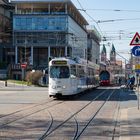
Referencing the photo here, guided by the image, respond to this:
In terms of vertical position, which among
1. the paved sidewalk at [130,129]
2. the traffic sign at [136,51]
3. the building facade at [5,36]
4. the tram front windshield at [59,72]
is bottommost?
the paved sidewalk at [130,129]

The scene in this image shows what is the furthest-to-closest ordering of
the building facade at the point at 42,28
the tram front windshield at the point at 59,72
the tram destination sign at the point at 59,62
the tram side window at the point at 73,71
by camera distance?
the building facade at the point at 42,28
the tram side window at the point at 73,71
the tram destination sign at the point at 59,62
the tram front windshield at the point at 59,72

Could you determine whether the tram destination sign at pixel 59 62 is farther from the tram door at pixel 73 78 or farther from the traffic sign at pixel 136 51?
the traffic sign at pixel 136 51

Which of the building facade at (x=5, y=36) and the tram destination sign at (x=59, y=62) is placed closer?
the tram destination sign at (x=59, y=62)

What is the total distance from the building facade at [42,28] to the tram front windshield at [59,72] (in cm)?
7319

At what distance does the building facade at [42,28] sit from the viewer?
11144cm

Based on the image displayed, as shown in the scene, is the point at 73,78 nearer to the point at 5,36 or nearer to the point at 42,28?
the point at 42,28

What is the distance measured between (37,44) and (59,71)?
78.0 meters

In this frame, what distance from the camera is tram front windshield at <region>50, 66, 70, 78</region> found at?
117 ft

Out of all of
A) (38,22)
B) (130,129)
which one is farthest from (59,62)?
(38,22)

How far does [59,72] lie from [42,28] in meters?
77.2

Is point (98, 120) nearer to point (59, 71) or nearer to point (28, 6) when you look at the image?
point (59, 71)

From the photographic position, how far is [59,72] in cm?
3575

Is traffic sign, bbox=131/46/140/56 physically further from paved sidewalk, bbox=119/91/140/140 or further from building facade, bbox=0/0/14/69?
building facade, bbox=0/0/14/69

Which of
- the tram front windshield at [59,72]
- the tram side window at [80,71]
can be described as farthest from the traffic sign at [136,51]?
the tram side window at [80,71]
